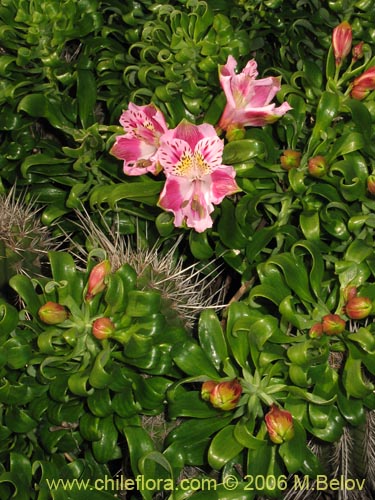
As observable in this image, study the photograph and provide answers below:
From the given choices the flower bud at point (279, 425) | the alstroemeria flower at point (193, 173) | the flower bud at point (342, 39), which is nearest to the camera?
the flower bud at point (279, 425)

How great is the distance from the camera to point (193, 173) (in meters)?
1.06

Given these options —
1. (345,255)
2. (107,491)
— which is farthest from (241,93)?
(107,491)

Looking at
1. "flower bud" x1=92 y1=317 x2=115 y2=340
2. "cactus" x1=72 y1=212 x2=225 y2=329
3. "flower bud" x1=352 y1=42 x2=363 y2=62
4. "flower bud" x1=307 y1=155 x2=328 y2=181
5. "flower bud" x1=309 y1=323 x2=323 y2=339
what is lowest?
"cactus" x1=72 y1=212 x2=225 y2=329

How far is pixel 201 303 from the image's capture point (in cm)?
123

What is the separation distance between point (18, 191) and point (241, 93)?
0.50 meters

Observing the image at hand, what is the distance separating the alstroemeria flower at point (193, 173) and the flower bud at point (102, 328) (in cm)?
19

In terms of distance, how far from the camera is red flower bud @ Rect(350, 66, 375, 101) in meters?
1.13

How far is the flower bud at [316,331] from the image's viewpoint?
100cm

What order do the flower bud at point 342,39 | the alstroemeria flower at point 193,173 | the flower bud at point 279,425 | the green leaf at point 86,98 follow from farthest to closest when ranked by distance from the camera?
the green leaf at point 86,98 < the flower bud at point 342,39 < the alstroemeria flower at point 193,173 < the flower bud at point 279,425

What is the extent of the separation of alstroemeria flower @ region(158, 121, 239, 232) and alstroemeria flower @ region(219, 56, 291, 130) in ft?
0.27

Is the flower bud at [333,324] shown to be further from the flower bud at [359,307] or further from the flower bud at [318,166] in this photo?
the flower bud at [318,166]

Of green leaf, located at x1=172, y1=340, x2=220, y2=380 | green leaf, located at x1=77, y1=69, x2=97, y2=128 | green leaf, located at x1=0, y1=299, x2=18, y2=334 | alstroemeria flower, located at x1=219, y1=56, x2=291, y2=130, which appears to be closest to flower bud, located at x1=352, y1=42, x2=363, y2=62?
alstroemeria flower, located at x1=219, y1=56, x2=291, y2=130

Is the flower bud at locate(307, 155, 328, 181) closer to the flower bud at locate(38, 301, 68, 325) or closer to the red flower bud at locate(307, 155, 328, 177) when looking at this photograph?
the red flower bud at locate(307, 155, 328, 177)

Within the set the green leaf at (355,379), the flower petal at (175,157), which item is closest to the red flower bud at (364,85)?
the flower petal at (175,157)
